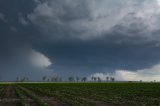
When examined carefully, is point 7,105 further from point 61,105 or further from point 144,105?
point 144,105

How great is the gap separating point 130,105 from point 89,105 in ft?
13.2

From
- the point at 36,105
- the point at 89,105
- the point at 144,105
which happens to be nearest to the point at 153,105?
the point at 144,105

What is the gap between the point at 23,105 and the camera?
1260 inches

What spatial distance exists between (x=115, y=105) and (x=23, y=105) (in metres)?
8.86

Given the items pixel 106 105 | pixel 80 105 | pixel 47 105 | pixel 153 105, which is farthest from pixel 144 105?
pixel 47 105

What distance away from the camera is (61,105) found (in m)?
32.7

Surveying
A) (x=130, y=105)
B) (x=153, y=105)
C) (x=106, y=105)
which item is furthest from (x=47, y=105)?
(x=153, y=105)

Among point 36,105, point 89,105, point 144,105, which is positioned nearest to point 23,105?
point 36,105

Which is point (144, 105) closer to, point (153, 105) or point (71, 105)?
point (153, 105)

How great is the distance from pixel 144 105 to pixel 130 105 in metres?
1.35

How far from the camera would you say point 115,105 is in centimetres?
3225

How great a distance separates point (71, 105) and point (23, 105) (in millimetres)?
4607

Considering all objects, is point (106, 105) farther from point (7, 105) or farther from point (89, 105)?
point (7, 105)

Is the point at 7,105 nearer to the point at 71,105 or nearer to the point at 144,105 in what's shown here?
the point at 71,105
